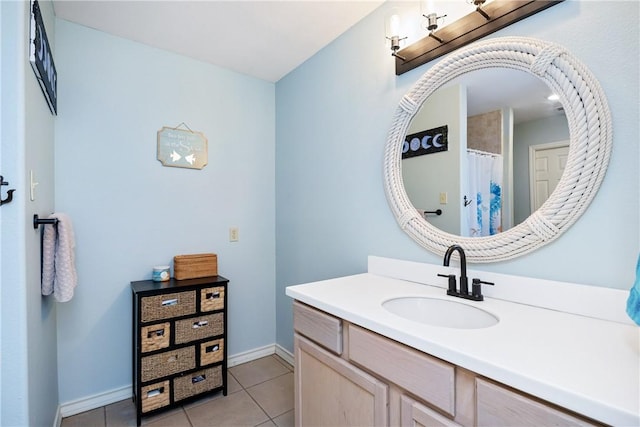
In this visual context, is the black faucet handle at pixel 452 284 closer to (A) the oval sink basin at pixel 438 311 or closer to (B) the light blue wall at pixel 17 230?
(A) the oval sink basin at pixel 438 311

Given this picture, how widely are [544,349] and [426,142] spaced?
3.43 feet

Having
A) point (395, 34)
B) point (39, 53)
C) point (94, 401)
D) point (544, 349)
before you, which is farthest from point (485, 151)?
point (94, 401)

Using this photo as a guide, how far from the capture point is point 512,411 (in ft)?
2.31

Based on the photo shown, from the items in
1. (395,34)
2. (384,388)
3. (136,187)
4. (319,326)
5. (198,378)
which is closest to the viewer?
(384,388)

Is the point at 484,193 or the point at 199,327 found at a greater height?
the point at 484,193

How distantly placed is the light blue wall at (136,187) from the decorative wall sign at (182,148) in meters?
0.05

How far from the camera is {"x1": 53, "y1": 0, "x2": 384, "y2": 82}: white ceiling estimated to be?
68.3 inches

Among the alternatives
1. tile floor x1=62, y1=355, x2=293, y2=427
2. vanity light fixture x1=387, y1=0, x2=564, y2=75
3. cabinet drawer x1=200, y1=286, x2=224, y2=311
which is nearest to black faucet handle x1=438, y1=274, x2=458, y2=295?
Result: vanity light fixture x1=387, y1=0, x2=564, y2=75

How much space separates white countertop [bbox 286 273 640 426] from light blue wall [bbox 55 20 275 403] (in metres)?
1.46

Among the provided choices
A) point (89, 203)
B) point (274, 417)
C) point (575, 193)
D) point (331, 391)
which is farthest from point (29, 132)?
point (575, 193)

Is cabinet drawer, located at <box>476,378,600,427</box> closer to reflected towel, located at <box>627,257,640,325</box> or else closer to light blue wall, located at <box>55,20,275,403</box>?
reflected towel, located at <box>627,257,640,325</box>

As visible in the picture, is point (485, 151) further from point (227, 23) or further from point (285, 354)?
point (285, 354)

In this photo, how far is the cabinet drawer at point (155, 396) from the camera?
5.89ft

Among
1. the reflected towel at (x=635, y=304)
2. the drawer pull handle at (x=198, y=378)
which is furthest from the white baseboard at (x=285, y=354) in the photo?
the reflected towel at (x=635, y=304)
